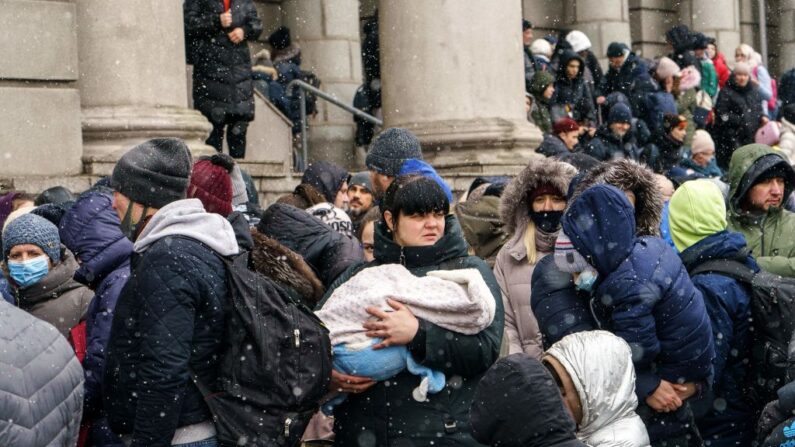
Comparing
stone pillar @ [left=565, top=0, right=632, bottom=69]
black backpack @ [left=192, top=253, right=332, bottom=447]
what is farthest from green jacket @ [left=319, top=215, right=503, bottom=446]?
stone pillar @ [left=565, top=0, right=632, bottom=69]

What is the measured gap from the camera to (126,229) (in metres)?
5.26

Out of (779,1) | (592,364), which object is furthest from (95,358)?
(779,1)

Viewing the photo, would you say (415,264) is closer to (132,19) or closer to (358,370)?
(358,370)

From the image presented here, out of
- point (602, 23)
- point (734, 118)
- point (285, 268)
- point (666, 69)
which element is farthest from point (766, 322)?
point (602, 23)

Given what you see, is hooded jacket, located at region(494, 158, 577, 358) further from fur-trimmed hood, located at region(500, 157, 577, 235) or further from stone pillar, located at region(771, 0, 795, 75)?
stone pillar, located at region(771, 0, 795, 75)

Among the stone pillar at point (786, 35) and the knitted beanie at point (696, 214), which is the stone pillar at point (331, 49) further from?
the stone pillar at point (786, 35)

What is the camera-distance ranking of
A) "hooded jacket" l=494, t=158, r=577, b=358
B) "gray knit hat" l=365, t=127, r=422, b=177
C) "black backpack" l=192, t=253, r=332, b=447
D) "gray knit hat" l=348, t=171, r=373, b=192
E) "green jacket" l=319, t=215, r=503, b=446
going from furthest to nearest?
"gray knit hat" l=348, t=171, r=373, b=192 < "gray knit hat" l=365, t=127, r=422, b=177 < "hooded jacket" l=494, t=158, r=577, b=358 < "green jacket" l=319, t=215, r=503, b=446 < "black backpack" l=192, t=253, r=332, b=447

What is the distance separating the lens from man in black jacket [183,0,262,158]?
11.7 meters

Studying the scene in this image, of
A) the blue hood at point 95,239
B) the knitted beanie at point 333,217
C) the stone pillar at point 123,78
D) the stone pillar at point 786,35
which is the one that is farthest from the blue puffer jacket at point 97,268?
the stone pillar at point 786,35

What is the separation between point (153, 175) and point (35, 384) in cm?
98

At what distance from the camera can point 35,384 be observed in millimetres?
4445

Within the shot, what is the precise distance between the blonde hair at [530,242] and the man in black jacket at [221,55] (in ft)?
18.3

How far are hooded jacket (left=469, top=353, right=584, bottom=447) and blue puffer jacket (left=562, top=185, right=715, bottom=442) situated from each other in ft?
5.17

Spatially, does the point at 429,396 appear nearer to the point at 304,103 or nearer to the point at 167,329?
the point at 167,329
